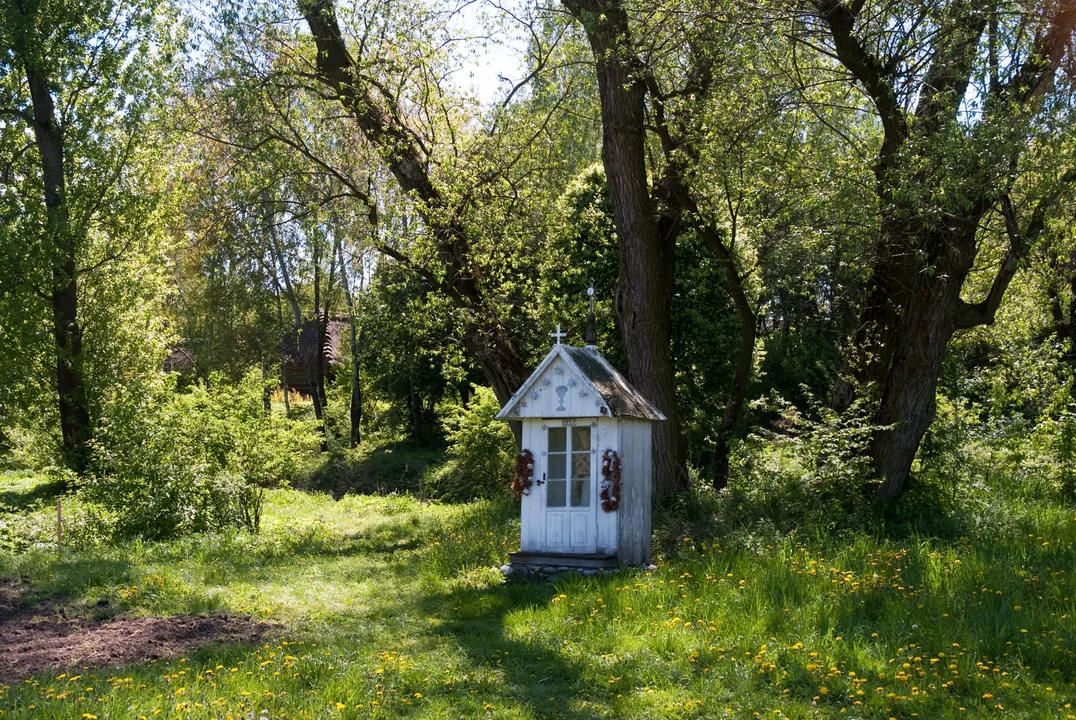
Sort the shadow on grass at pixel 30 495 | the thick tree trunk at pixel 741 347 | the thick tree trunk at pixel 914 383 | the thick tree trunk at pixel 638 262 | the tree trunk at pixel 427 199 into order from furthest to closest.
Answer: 1. the shadow on grass at pixel 30 495
2. the thick tree trunk at pixel 741 347
3. the tree trunk at pixel 427 199
4. the thick tree trunk at pixel 638 262
5. the thick tree trunk at pixel 914 383

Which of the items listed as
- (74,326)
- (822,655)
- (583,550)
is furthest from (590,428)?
(74,326)

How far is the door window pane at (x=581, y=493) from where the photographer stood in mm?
10414

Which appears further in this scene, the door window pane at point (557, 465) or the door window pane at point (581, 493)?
the door window pane at point (557, 465)

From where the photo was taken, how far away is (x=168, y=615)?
8.69 metres

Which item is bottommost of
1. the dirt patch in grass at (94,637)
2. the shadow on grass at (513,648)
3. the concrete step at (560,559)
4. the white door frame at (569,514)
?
the shadow on grass at (513,648)

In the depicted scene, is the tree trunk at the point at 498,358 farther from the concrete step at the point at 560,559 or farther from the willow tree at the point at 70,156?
the willow tree at the point at 70,156

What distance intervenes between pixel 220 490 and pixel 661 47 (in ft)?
30.9

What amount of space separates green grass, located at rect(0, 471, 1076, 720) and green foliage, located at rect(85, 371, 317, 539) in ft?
7.71

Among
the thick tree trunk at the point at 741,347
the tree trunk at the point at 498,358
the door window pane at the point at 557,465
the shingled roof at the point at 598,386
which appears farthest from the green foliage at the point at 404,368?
the door window pane at the point at 557,465

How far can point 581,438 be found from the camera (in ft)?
34.6

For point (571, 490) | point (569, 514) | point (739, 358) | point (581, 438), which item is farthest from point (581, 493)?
point (739, 358)

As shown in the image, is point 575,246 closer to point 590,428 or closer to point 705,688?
point 590,428

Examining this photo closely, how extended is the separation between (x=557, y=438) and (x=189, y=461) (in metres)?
6.79

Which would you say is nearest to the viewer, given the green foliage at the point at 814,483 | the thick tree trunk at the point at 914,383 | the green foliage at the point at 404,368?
the green foliage at the point at 814,483
